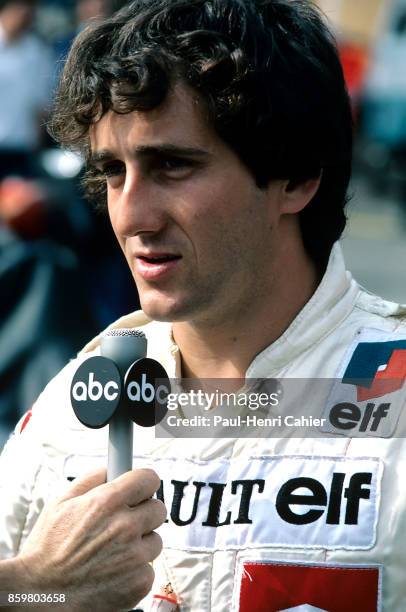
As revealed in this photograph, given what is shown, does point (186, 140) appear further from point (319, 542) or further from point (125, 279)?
point (125, 279)

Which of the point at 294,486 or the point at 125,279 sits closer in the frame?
the point at 294,486

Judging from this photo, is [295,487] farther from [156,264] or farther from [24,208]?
[24,208]

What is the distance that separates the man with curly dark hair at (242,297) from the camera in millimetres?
2709

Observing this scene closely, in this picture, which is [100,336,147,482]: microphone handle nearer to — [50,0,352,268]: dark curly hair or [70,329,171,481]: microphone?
[70,329,171,481]: microphone

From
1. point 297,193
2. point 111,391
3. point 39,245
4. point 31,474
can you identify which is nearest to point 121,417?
point 111,391

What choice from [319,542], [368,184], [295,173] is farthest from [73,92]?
[368,184]

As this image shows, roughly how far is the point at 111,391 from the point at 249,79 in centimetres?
82

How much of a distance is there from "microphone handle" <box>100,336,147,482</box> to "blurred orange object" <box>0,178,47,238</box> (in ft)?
15.7

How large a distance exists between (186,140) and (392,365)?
63 centimetres

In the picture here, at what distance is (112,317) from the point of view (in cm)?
733

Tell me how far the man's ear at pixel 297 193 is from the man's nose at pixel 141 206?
12.8 inches

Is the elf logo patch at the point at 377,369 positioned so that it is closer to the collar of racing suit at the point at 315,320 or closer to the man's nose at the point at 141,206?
the collar of racing suit at the point at 315,320

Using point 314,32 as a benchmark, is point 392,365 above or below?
below

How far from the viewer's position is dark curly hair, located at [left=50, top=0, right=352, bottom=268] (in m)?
2.85
